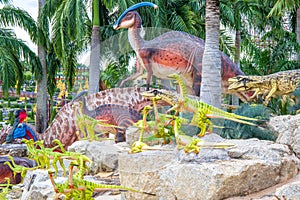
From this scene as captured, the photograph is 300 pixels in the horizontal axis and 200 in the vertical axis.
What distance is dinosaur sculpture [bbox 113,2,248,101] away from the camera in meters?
3.83

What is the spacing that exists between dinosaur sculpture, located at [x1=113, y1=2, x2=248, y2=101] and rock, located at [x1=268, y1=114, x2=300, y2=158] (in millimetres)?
996

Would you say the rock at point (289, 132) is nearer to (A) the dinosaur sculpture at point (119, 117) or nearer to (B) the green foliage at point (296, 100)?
(B) the green foliage at point (296, 100)

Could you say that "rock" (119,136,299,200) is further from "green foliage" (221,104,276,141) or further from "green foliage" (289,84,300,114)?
"green foliage" (289,84,300,114)

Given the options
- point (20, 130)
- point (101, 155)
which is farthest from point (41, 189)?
point (20, 130)

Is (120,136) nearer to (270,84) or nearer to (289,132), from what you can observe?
(270,84)

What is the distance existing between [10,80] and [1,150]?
13.0 feet

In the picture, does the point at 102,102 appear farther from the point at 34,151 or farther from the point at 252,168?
the point at 252,168

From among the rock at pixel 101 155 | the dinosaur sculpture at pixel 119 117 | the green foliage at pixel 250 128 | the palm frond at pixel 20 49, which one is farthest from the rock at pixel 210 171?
the palm frond at pixel 20 49

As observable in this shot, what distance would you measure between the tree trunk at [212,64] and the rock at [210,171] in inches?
38.2

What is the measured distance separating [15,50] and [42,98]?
5.73 ft

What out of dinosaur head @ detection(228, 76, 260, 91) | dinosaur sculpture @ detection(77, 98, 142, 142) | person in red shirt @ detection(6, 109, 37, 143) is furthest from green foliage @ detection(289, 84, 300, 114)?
person in red shirt @ detection(6, 109, 37, 143)

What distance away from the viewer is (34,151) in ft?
13.1

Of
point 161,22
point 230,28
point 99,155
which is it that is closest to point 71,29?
point 161,22

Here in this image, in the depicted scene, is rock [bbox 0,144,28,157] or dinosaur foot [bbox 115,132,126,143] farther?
rock [bbox 0,144,28,157]
